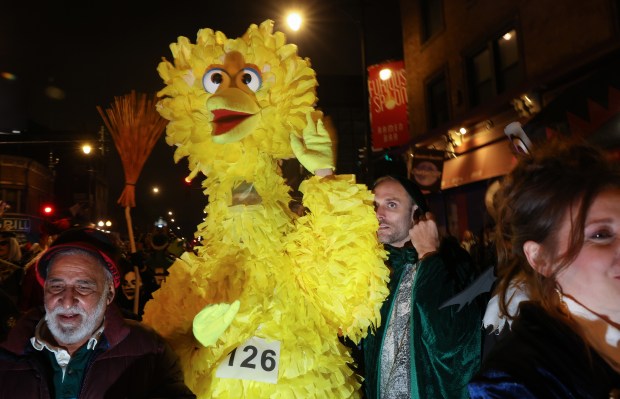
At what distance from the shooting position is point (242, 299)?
1994mm

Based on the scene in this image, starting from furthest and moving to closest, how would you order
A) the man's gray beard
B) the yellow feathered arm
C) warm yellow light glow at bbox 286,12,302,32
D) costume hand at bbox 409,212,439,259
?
1. warm yellow light glow at bbox 286,12,302,32
2. costume hand at bbox 409,212,439,259
3. the yellow feathered arm
4. the man's gray beard

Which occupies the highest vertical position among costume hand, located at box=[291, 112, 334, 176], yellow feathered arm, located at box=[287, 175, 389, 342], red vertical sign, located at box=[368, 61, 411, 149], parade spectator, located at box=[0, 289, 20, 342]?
red vertical sign, located at box=[368, 61, 411, 149]

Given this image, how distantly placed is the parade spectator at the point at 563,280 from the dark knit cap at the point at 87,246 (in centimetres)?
146

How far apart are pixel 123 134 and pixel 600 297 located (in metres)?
2.94

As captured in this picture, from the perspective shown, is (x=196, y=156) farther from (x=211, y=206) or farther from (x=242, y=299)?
(x=242, y=299)

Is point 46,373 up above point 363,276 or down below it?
below

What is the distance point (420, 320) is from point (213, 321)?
1.00m

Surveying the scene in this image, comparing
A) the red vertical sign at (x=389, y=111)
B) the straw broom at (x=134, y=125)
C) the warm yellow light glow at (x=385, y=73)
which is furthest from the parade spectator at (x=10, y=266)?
the warm yellow light glow at (x=385, y=73)

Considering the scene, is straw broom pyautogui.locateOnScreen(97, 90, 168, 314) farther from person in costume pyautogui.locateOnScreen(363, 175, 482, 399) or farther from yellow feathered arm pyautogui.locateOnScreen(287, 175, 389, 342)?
person in costume pyautogui.locateOnScreen(363, 175, 482, 399)

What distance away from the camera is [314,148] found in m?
2.16

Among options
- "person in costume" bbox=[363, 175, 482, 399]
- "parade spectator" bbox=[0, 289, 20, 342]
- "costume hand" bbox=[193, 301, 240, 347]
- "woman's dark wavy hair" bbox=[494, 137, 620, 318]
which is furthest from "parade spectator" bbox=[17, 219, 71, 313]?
"woman's dark wavy hair" bbox=[494, 137, 620, 318]

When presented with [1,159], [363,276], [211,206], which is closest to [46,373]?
[211,206]

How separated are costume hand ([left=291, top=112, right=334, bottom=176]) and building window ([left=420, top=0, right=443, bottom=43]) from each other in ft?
36.2

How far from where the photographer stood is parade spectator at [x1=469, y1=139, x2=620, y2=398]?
1050 mm
